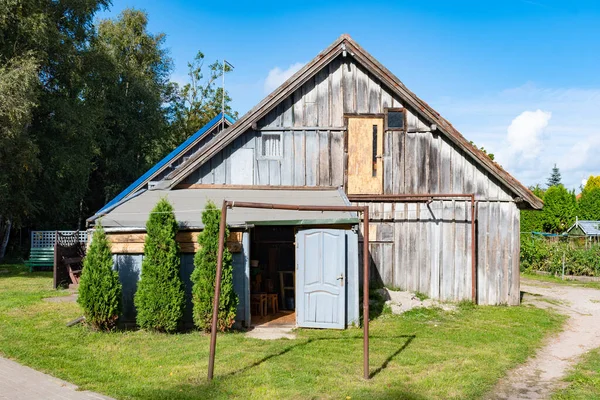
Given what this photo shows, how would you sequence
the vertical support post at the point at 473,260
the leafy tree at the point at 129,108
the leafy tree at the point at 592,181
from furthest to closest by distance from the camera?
the leafy tree at the point at 592,181, the leafy tree at the point at 129,108, the vertical support post at the point at 473,260

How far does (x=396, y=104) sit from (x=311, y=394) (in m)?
9.67

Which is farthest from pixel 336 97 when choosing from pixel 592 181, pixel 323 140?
pixel 592 181

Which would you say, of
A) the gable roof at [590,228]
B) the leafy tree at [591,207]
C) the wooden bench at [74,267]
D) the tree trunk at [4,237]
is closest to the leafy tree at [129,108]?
the tree trunk at [4,237]

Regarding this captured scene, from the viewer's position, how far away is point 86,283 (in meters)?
10.8

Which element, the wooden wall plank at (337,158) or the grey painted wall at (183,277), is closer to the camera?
the grey painted wall at (183,277)

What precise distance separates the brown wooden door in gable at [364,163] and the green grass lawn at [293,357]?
379cm

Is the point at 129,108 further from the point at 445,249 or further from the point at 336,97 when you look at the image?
the point at 445,249

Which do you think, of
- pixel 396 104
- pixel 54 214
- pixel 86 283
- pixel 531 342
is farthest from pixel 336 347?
pixel 54 214

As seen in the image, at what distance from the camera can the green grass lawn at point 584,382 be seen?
7.51 m

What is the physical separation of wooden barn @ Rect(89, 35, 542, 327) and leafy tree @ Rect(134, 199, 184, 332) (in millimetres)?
3418

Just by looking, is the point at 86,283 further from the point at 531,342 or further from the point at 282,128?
the point at 531,342

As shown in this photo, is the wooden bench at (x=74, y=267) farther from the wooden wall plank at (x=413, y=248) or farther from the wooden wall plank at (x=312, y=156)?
the wooden wall plank at (x=413, y=248)

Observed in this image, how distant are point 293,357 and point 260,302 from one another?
4.37 meters

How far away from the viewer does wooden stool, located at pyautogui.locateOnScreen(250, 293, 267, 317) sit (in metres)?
13.4
